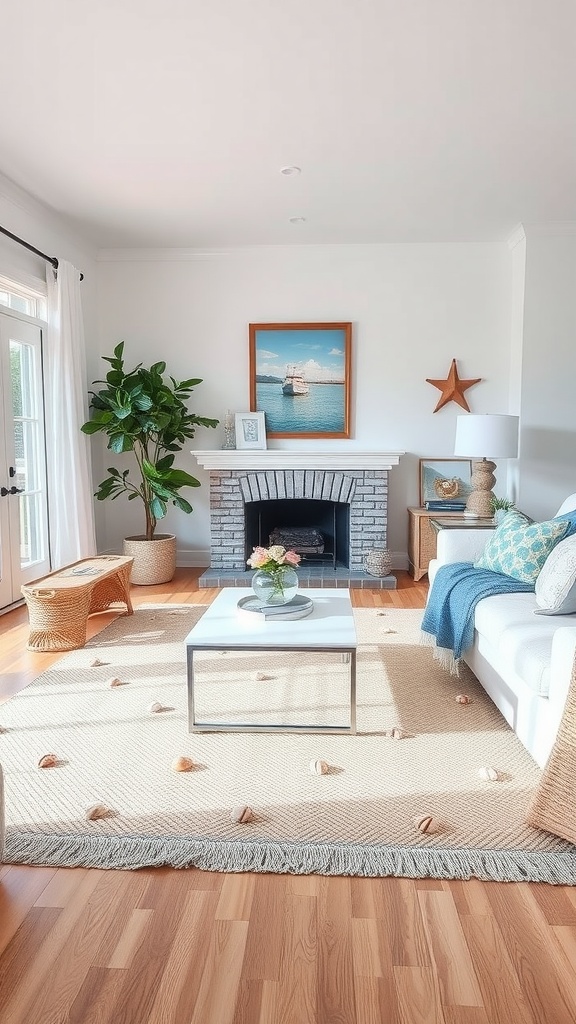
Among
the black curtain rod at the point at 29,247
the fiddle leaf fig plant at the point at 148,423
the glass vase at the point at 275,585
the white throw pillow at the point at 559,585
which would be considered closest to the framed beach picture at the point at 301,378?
the fiddle leaf fig plant at the point at 148,423

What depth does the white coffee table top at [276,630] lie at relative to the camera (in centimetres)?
249

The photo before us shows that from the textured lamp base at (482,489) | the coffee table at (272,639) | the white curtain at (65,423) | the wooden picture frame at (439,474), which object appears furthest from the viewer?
the wooden picture frame at (439,474)

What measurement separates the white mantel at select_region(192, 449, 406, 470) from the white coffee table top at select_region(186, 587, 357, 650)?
2.41 m

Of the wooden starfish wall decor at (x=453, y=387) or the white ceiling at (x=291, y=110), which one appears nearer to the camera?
the white ceiling at (x=291, y=110)

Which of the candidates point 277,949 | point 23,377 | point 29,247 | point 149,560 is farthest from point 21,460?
point 277,949

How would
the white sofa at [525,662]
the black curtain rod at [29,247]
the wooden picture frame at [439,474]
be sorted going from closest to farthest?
the white sofa at [525,662], the black curtain rod at [29,247], the wooden picture frame at [439,474]

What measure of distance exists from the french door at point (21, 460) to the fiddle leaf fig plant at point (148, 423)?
47cm

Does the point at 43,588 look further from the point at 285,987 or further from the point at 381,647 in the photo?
the point at 285,987

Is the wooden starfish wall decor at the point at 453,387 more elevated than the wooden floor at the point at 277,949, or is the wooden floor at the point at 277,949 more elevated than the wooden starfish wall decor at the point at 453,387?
the wooden starfish wall decor at the point at 453,387

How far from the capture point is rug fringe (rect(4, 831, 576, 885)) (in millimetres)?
1741

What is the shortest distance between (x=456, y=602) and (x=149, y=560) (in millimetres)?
2854

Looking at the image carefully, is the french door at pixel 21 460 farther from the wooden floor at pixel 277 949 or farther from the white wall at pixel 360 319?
the wooden floor at pixel 277 949

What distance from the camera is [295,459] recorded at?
17.6 ft

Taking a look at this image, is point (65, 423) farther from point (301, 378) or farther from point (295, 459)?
point (301, 378)
